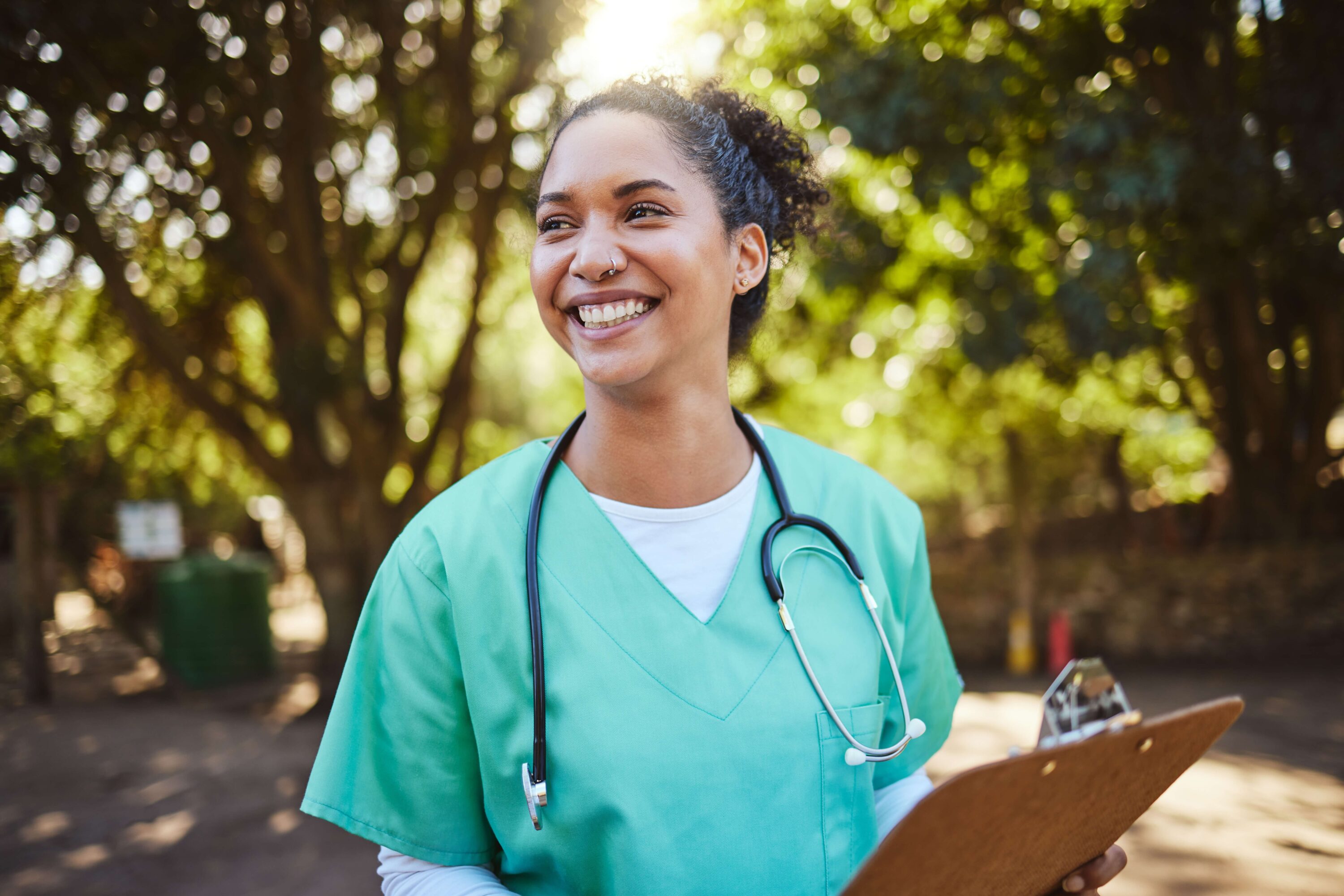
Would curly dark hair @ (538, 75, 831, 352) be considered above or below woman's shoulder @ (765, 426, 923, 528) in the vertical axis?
above

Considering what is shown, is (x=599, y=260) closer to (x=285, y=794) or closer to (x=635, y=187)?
(x=635, y=187)

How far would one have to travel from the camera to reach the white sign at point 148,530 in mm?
8383

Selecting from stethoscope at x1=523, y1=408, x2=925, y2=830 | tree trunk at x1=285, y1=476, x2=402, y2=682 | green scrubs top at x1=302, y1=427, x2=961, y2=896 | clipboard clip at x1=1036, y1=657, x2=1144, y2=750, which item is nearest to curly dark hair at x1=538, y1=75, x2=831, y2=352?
stethoscope at x1=523, y1=408, x2=925, y2=830

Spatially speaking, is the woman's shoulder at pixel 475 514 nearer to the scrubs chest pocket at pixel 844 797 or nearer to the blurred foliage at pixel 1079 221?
the scrubs chest pocket at pixel 844 797

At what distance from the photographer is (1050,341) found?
301 inches

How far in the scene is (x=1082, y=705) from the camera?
3.37 feet

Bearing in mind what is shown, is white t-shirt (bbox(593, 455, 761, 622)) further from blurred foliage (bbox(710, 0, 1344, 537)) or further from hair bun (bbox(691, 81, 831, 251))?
blurred foliage (bbox(710, 0, 1344, 537))

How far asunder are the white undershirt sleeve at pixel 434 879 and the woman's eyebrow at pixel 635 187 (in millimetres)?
1058

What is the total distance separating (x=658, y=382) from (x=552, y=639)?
17.5 inches

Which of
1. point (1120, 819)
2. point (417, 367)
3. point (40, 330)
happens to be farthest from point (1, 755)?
point (417, 367)

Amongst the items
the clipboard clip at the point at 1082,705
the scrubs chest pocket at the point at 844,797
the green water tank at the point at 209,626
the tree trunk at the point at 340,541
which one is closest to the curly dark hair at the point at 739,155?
the scrubs chest pocket at the point at 844,797

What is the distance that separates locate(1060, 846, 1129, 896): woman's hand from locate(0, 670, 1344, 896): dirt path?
298cm

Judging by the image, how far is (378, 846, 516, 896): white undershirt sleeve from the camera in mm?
1316

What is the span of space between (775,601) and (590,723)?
0.37m
